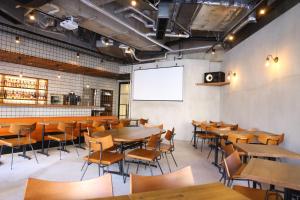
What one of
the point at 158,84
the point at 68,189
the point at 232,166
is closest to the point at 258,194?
the point at 232,166

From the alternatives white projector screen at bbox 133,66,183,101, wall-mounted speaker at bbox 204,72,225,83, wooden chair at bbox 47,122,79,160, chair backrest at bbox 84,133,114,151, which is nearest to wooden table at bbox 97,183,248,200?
chair backrest at bbox 84,133,114,151

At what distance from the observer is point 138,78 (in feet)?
29.2

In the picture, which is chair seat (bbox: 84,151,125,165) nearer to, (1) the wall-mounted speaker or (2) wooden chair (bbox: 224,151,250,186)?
(2) wooden chair (bbox: 224,151,250,186)

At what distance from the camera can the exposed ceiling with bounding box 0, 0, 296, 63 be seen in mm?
4117

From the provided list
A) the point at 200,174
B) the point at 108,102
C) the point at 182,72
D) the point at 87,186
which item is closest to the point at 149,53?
the point at 182,72

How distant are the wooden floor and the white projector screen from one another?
10.6 ft

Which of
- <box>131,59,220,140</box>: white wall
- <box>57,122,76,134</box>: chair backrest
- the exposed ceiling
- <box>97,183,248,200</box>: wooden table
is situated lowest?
<box>57,122,76,134</box>: chair backrest

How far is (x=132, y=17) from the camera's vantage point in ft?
17.5

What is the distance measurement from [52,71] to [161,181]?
8.32m

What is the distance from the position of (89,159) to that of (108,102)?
8.14 meters

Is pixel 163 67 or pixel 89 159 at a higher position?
pixel 163 67

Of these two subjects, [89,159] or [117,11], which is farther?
[117,11]

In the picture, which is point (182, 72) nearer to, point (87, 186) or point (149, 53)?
point (149, 53)

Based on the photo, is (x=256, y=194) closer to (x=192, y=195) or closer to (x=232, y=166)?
(x=232, y=166)
